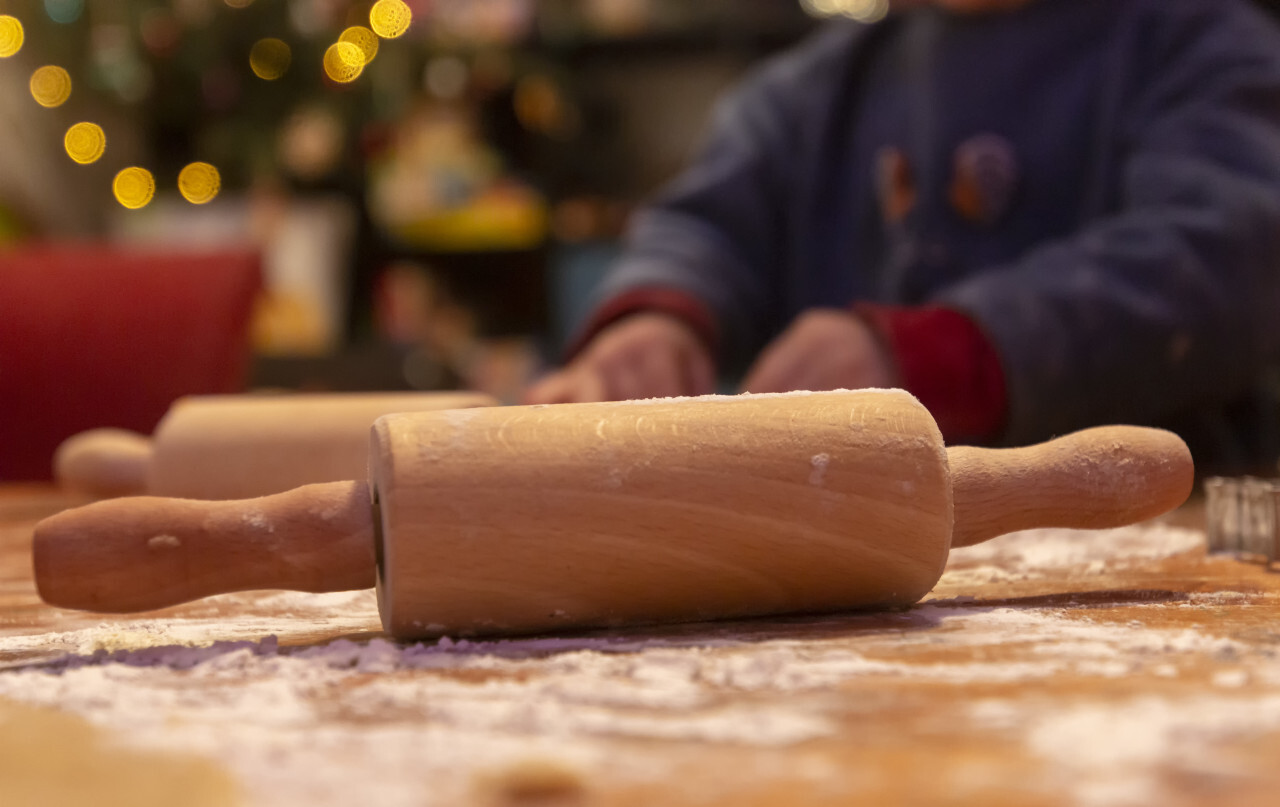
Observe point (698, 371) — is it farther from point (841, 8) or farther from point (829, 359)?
point (841, 8)

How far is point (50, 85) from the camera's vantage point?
3.25m

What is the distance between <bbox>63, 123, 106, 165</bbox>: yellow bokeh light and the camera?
337cm

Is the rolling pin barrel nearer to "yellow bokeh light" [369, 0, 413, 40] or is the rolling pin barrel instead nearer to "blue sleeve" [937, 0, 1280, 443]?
"blue sleeve" [937, 0, 1280, 443]

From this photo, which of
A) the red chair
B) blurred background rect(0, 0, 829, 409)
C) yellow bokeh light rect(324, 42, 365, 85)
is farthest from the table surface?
yellow bokeh light rect(324, 42, 365, 85)

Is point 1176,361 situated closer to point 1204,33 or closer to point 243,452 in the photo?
point 1204,33

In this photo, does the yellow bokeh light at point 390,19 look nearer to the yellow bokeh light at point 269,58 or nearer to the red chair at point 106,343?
the yellow bokeh light at point 269,58

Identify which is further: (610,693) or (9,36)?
(9,36)

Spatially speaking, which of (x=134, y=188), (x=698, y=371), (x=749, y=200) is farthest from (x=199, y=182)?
(x=698, y=371)

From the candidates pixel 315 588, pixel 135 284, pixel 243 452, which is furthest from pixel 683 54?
pixel 315 588

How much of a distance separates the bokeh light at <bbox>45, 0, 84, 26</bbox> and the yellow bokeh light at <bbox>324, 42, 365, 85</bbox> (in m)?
0.67

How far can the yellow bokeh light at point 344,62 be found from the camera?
10.8ft

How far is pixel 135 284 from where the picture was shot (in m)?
1.49

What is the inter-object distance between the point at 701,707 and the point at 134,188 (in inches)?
142

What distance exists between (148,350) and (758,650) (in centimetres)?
126
